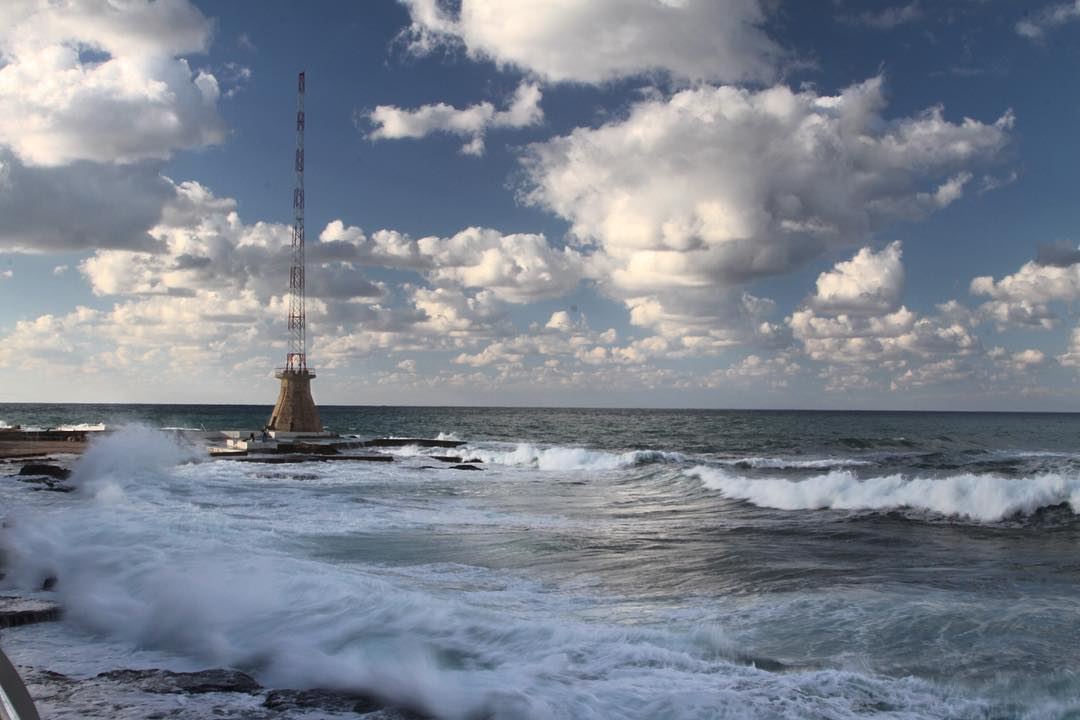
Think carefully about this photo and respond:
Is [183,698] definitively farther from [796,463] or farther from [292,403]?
[292,403]

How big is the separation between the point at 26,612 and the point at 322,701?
4663mm

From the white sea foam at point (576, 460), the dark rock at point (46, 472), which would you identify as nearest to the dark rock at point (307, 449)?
the white sea foam at point (576, 460)

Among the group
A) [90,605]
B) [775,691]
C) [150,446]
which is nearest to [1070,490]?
[775,691]

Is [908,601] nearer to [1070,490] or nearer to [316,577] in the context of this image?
[316,577]

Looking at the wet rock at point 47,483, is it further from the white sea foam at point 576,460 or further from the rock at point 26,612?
the white sea foam at point 576,460

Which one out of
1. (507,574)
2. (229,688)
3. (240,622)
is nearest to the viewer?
(229,688)

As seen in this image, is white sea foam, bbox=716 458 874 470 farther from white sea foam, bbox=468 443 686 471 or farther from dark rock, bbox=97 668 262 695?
dark rock, bbox=97 668 262 695

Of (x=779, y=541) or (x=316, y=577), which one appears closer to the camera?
(x=316, y=577)

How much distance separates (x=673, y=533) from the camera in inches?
690

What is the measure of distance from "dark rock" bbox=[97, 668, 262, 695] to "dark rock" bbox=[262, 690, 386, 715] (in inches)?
12.4

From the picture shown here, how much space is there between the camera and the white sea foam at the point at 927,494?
20453mm

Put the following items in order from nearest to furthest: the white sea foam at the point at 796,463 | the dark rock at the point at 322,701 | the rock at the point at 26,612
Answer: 1. the dark rock at the point at 322,701
2. the rock at the point at 26,612
3. the white sea foam at the point at 796,463

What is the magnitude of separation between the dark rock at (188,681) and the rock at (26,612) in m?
2.37

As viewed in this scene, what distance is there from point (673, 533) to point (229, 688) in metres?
11.9
